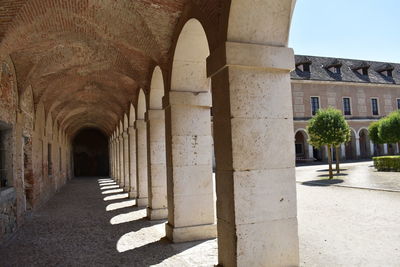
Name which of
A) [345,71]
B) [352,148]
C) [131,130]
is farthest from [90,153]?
[345,71]

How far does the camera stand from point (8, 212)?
6.64 m

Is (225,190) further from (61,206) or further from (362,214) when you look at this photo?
(61,206)

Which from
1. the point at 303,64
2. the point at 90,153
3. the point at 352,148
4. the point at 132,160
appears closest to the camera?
the point at 132,160

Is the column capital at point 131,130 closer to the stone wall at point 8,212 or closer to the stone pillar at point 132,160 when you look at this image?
the stone pillar at point 132,160

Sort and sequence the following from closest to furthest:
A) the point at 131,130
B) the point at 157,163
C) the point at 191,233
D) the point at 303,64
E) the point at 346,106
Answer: the point at 191,233 → the point at 157,163 → the point at 131,130 → the point at 303,64 → the point at 346,106

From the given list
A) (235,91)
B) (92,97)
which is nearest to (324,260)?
(235,91)

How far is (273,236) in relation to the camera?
3.44 metres

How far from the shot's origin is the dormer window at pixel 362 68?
106 ft

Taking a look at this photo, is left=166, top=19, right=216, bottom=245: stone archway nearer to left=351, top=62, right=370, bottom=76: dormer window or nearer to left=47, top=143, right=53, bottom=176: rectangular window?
left=47, top=143, right=53, bottom=176: rectangular window

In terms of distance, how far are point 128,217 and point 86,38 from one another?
445 cm

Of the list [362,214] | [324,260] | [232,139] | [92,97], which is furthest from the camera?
[92,97]

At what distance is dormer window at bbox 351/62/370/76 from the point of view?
32.4 meters

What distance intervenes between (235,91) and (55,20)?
447cm

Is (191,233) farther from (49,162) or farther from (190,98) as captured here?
(49,162)
